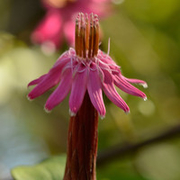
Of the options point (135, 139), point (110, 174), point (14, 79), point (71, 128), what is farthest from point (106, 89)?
point (14, 79)

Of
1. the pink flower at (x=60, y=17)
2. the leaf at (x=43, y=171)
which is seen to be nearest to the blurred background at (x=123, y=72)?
the pink flower at (x=60, y=17)

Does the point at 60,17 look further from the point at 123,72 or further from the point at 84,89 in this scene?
the point at 84,89

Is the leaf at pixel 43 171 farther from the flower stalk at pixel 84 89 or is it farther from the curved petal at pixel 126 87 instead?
the curved petal at pixel 126 87

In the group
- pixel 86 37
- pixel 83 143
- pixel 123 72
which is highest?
pixel 123 72

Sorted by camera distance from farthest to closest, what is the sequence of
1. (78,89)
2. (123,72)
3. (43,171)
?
(123,72), (43,171), (78,89)

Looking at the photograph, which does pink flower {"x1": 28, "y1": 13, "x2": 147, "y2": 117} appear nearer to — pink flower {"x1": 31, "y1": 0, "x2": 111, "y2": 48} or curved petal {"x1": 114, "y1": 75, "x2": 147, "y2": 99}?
curved petal {"x1": 114, "y1": 75, "x2": 147, "y2": 99}

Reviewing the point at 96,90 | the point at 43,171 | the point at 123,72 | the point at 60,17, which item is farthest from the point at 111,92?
the point at 60,17
